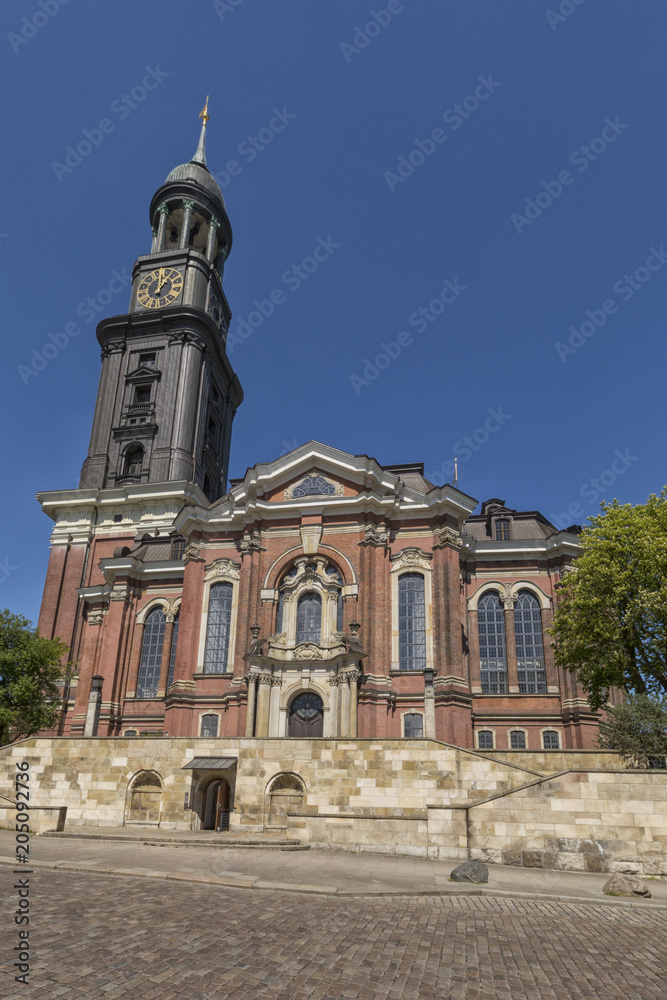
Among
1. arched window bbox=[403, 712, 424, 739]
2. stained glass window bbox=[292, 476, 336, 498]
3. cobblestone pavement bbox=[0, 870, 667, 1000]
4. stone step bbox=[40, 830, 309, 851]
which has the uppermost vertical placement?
stained glass window bbox=[292, 476, 336, 498]

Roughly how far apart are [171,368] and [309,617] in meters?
31.6

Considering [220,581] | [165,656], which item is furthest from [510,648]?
[165,656]

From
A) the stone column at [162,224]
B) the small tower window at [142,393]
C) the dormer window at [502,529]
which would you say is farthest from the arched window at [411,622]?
the stone column at [162,224]

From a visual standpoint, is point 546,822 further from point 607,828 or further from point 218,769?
point 218,769

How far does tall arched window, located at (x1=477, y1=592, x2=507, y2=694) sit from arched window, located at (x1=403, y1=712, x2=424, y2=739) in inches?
170

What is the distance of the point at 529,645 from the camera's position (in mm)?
35312

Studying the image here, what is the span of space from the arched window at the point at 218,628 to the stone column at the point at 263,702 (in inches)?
138

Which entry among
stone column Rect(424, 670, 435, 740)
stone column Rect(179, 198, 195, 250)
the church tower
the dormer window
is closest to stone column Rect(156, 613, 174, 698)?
the church tower

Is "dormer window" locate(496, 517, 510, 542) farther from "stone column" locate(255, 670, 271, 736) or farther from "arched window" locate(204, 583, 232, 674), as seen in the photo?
"arched window" locate(204, 583, 232, 674)

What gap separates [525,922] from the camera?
11195 mm

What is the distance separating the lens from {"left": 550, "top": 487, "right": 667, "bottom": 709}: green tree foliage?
25266 mm

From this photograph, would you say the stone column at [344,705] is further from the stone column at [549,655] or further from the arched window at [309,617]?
the stone column at [549,655]

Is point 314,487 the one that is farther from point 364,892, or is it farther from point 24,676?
point 364,892

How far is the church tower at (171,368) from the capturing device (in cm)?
5591
